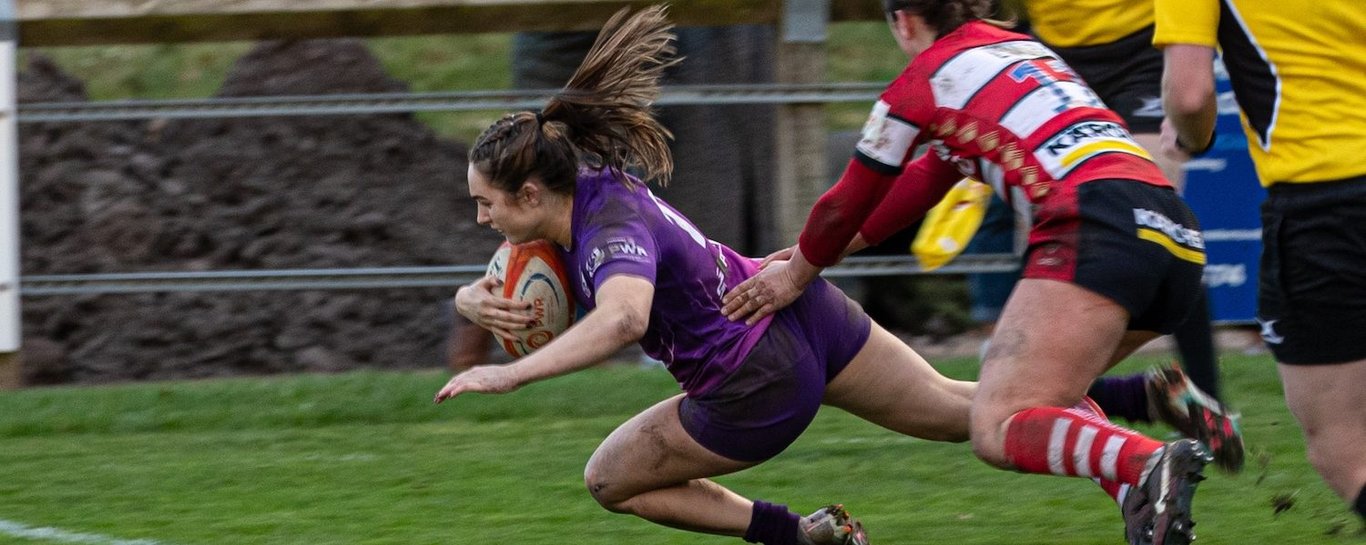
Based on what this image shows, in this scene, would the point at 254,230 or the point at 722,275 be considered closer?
the point at 722,275

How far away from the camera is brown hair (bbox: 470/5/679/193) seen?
14.5 feet

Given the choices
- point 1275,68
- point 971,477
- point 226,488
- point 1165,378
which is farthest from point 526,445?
point 1275,68

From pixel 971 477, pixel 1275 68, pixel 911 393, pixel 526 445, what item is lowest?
pixel 526 445

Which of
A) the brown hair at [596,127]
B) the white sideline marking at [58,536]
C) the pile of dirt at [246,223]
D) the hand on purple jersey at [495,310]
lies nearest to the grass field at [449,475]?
the white sideline marking at [58,536]

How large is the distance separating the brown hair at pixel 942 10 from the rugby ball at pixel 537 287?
3.35 ft

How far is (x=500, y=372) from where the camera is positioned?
A: 3855 millimetres

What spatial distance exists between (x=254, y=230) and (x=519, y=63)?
2.38 meters

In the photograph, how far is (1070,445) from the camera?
12.8ft

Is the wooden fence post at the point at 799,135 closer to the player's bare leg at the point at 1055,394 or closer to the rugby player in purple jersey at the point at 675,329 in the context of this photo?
the rugby player in purple jersey at the point at 675,329

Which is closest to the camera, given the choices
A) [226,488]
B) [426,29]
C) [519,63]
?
[226,488]

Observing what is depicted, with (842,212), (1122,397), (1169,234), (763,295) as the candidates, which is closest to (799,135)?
(1122,397)

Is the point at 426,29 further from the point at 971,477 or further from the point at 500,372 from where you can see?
the point at 500,372

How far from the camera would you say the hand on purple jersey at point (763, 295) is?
4.49 m

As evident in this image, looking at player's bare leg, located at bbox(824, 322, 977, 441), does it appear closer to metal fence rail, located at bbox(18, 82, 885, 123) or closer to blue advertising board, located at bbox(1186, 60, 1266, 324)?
metal fence rail, located at bbox(18, 82, 885, 123)
